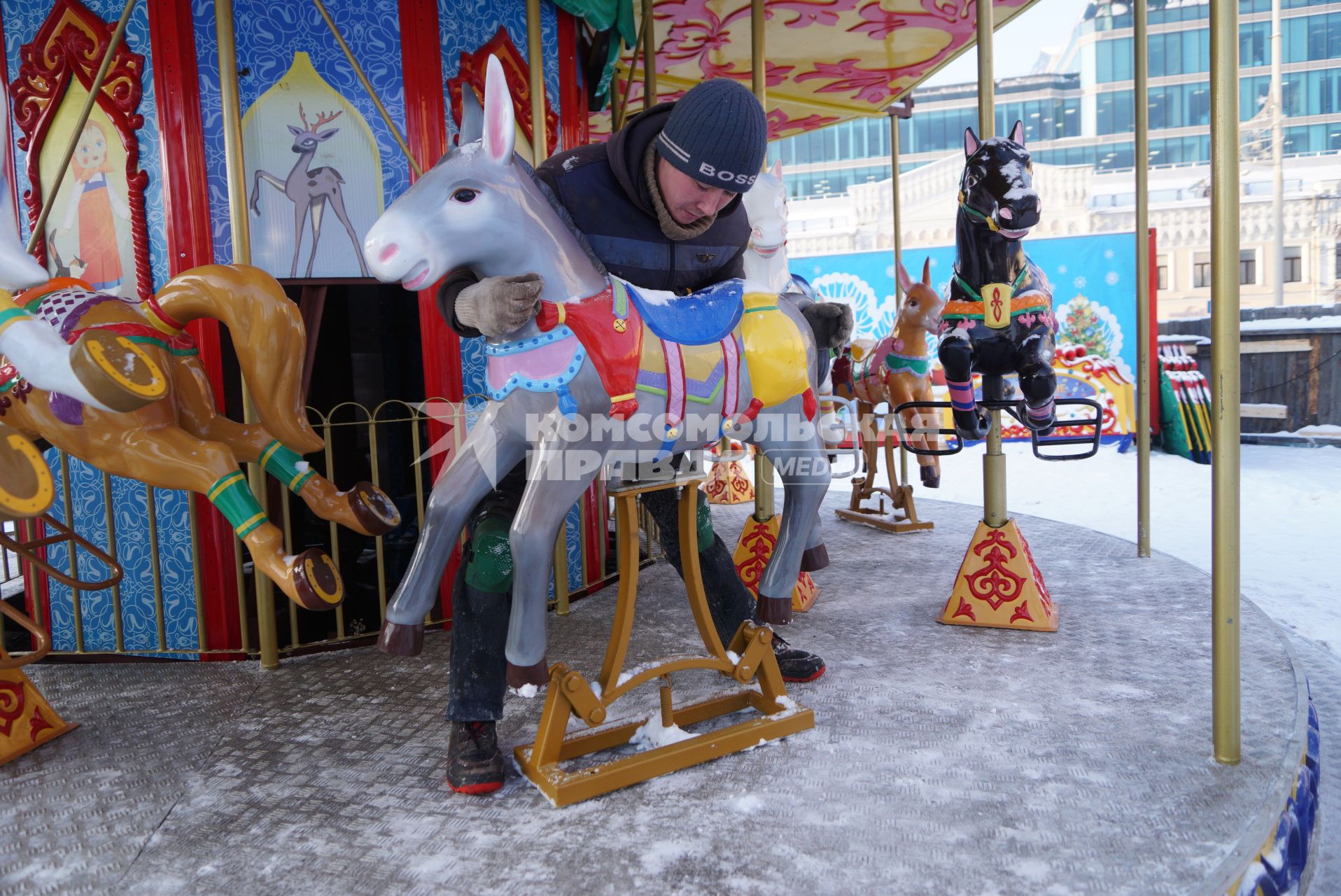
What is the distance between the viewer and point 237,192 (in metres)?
2.91

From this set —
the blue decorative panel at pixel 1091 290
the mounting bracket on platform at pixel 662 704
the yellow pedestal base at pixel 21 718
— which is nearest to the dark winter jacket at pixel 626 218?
the mounting bracket on platform at pixel 662 704

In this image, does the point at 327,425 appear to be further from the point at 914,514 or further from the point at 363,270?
the point at 914,514

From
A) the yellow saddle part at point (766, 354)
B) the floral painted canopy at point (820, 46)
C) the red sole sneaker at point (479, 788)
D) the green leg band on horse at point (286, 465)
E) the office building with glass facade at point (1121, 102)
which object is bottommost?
the red sole sneaker at point (479, 788)

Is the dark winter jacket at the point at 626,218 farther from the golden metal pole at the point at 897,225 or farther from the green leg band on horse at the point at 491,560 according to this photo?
the golden metal pole at the point at 897,225

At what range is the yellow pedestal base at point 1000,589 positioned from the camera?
3.15 m

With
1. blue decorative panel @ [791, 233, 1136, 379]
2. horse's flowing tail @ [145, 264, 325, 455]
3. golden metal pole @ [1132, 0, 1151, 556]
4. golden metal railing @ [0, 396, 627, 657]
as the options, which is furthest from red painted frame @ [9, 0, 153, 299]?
blue decorative panel @ [791, 233, 1136, 379]

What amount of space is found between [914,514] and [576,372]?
353cm

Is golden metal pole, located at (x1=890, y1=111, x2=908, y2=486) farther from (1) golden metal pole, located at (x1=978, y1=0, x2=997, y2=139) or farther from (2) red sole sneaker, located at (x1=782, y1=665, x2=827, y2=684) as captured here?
(2) red sole sneaker, located at (x1=782, y1=665, x2=827, y2=684)

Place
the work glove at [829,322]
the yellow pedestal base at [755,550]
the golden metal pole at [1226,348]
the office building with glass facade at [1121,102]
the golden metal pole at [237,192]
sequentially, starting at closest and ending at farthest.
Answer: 1. the golden metal pole at [1226,348]
2. the work glove at [829,322]
3. the golden metal pole at [237,192]
4. the yellow pedestal base at [755,550]
5. the office building with glass facade at [1121,102]

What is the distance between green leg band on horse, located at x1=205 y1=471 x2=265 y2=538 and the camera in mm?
1980

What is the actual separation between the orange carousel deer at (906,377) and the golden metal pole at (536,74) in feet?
7.79

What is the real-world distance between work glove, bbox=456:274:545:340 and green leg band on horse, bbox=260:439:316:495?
0.69m

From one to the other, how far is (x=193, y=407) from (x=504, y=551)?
0.88 metres

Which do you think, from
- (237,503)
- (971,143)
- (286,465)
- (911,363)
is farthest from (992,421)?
(237,503)
